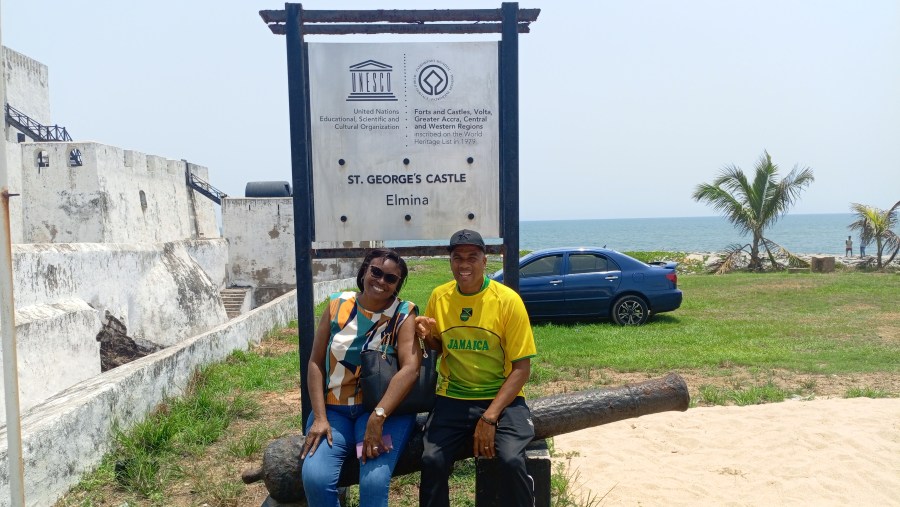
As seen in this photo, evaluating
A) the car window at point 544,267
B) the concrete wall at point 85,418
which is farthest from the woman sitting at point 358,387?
the car window at point 544,267

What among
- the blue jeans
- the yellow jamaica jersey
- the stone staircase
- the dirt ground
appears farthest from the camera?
the stone staircase

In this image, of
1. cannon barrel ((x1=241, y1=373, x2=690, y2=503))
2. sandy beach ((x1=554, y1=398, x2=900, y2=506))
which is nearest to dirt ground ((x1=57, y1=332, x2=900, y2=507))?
sandy beach ((x1=554, y1=398, x2=900, y2=506))

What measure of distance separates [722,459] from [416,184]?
2.91m

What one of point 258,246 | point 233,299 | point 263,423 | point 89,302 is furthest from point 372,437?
point 258,246

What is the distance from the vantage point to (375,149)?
4.22 meters

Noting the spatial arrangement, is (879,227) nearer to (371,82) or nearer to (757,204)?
(757,204)

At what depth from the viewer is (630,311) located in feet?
36.2

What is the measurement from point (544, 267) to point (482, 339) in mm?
8205

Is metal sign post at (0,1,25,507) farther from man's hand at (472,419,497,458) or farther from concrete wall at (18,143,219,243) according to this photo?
concrete wall at (18,143,219,243)

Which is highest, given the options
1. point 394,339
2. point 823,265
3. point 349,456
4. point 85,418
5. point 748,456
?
point 394,339

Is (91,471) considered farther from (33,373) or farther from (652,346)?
(652,346)

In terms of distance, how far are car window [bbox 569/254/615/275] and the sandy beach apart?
5395 millimetres

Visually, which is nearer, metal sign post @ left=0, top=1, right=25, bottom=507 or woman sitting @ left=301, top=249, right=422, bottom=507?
metal sign post @ left=0, top=1, right=25, bottom=507

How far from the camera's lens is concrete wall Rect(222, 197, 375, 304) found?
A: 22812 millimetres
